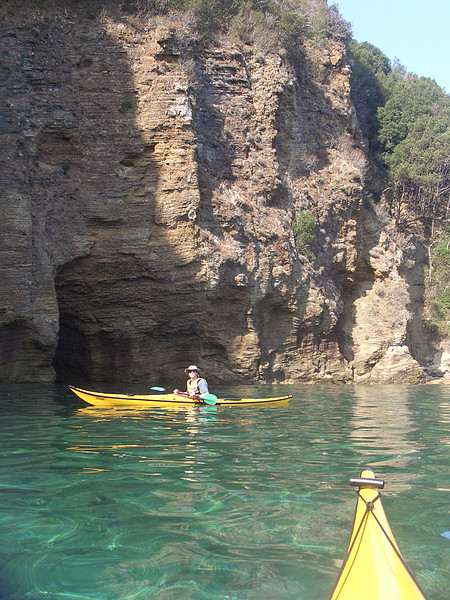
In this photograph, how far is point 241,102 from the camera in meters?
21.3

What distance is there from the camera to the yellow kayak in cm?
295

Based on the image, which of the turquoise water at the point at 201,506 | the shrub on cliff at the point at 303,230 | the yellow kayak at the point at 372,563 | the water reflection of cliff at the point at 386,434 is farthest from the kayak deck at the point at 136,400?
the shrub on cliff at the point at 303,230

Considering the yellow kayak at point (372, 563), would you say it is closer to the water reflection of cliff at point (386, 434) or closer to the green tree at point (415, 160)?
the water reflection of cliff at point (386, 434)

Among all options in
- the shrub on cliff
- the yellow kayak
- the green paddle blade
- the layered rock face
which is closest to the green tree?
the layered rock face

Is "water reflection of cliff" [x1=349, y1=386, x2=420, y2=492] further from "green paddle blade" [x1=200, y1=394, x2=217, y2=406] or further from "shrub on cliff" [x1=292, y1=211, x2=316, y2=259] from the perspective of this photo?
"shrub on cliff" [x1=292, y1=211, x2=316, y2=259]

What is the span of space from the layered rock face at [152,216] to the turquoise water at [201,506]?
7764mm

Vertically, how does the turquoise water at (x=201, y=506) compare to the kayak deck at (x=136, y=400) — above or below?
below

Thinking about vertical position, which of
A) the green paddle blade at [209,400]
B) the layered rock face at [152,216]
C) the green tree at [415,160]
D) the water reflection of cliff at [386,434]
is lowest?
the water reflection of cliff at [386,434]

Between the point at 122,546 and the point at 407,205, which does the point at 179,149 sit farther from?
the point at 407,205

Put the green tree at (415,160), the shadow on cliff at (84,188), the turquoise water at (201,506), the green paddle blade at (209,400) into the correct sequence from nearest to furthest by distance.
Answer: the turquoise water at (201,506) → the green paddle blade at (209,400) → the shadow on cliff at (84,188) → the green tree at (415,160)

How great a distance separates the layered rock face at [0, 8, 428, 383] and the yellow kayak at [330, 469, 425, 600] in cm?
1342

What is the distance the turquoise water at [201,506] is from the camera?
364 cm

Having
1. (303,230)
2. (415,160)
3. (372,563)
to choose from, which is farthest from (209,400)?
(415,160)

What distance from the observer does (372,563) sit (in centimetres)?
312
